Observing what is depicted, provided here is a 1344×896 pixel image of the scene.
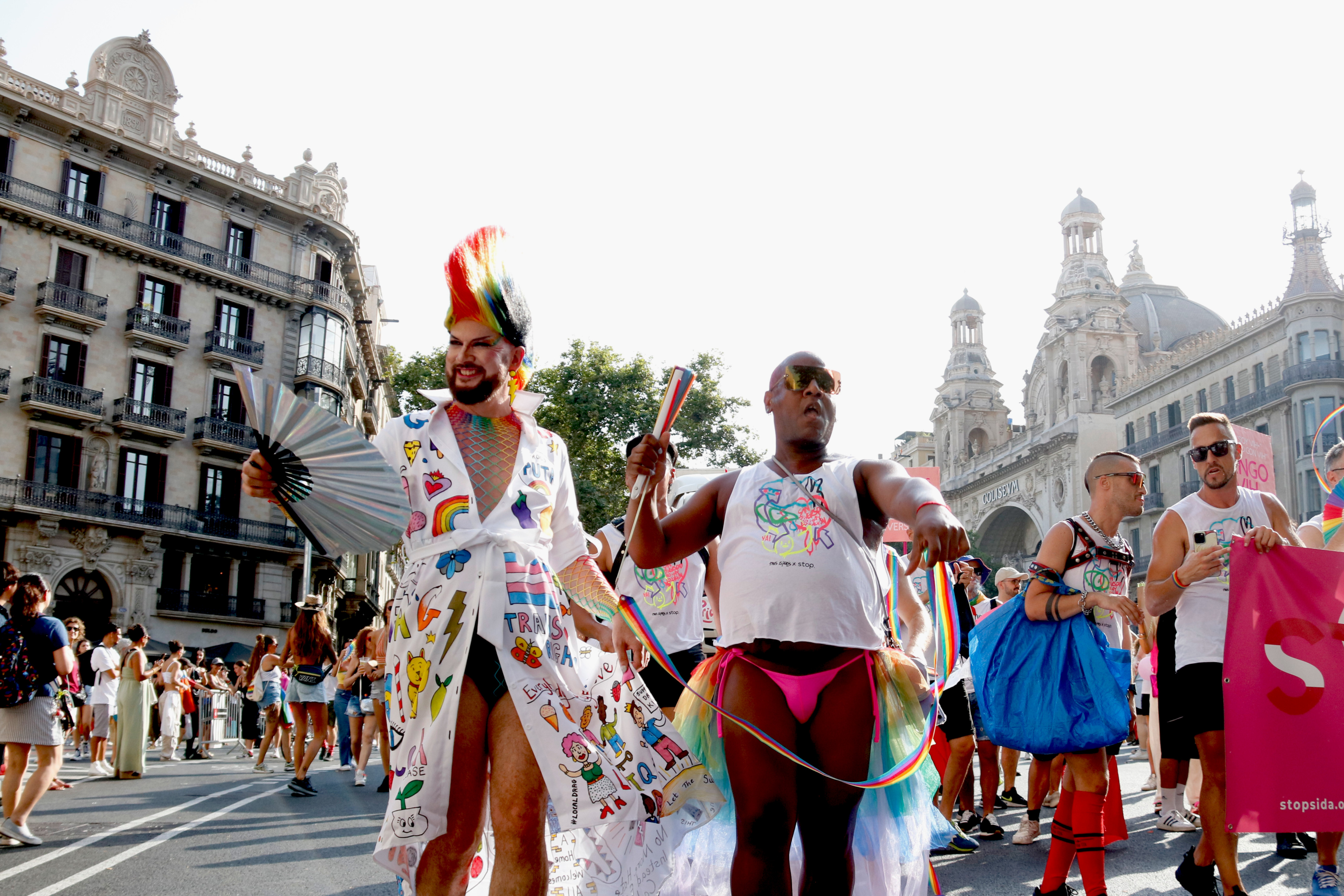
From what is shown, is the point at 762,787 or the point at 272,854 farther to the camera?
the point at 272,854

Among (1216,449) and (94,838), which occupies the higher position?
(1216,449)

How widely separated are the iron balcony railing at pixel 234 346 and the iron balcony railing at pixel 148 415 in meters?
2.54

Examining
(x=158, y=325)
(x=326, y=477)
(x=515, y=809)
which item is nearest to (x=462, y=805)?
(x=515, y=809)

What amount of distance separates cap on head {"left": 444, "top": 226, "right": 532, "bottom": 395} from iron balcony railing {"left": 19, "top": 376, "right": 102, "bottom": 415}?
35.2 meters

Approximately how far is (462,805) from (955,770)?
5226mm

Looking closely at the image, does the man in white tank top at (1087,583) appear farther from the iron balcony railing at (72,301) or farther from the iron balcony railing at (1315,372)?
the iron balcony railing at (1315,372)

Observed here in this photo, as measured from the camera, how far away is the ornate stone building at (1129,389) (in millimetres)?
44906

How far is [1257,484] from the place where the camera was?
507 inches

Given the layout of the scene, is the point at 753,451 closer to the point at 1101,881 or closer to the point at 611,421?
the point at 611,421

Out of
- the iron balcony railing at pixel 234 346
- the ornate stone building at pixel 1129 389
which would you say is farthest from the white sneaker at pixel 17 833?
the ornate stone building at pixel 1129 389

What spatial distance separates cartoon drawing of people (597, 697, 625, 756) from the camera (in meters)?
3.67

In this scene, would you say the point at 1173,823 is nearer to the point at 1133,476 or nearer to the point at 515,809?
the point at 1133,476

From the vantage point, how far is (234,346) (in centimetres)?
4003

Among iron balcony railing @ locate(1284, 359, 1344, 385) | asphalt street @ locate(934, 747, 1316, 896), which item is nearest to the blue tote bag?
asphalt street @ locate(934, 747, 1316, 896)
